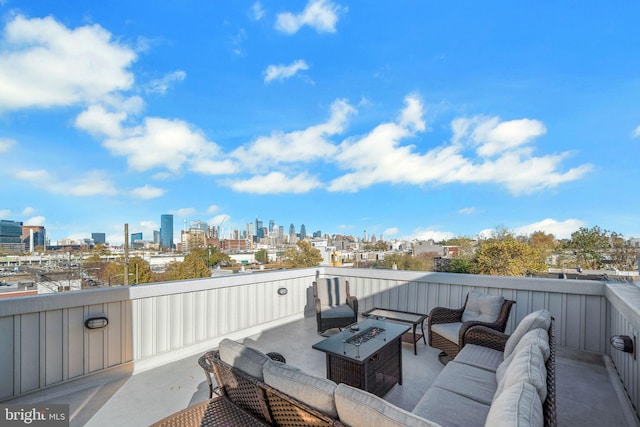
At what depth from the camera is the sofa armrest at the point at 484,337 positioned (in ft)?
8.83

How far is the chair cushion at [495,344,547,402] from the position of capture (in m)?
1.18

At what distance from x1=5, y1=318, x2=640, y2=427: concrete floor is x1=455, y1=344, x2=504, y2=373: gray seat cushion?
1.84 feet

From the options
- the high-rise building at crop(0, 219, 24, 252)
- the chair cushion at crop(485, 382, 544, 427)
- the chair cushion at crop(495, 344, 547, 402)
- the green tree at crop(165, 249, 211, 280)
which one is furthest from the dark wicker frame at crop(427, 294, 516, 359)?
the green tree at crop(165, 249, 211, 280)

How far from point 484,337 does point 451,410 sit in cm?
142

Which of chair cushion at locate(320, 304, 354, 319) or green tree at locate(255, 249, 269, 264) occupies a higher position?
chair cushion at locate(320, 304, 354, 319)

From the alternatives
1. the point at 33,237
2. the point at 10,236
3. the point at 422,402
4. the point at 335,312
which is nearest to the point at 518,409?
the point at 422,402

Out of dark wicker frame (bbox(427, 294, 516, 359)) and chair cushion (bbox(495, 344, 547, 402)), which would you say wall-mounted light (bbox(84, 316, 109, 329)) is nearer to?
chair cushion (bbox(495, 344, 547, 402))

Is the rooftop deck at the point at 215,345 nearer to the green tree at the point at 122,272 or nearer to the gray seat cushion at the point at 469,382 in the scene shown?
the gray seat cushion at the point at 469,382

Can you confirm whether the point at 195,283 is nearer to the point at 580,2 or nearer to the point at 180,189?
the point at 580,2

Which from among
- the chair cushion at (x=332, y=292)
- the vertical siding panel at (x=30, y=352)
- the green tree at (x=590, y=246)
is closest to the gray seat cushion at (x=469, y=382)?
the chair cushion at (x=332, y=292)

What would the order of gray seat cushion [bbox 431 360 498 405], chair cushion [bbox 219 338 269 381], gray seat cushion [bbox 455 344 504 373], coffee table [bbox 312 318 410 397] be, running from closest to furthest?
chair cushion [bbox 219 338 269 381], gray seat cushion [bbox 431 360 498 405], gray seat cushion [bbox 455 344 504 373], coffee table [bbox 312 318 410 397]

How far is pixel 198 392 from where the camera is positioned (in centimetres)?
272

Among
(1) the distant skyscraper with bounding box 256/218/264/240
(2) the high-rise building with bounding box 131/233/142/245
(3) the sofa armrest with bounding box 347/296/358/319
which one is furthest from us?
(1) the distant skyscraper with bounding box 256/218/264/240

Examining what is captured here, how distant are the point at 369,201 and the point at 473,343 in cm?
3352
